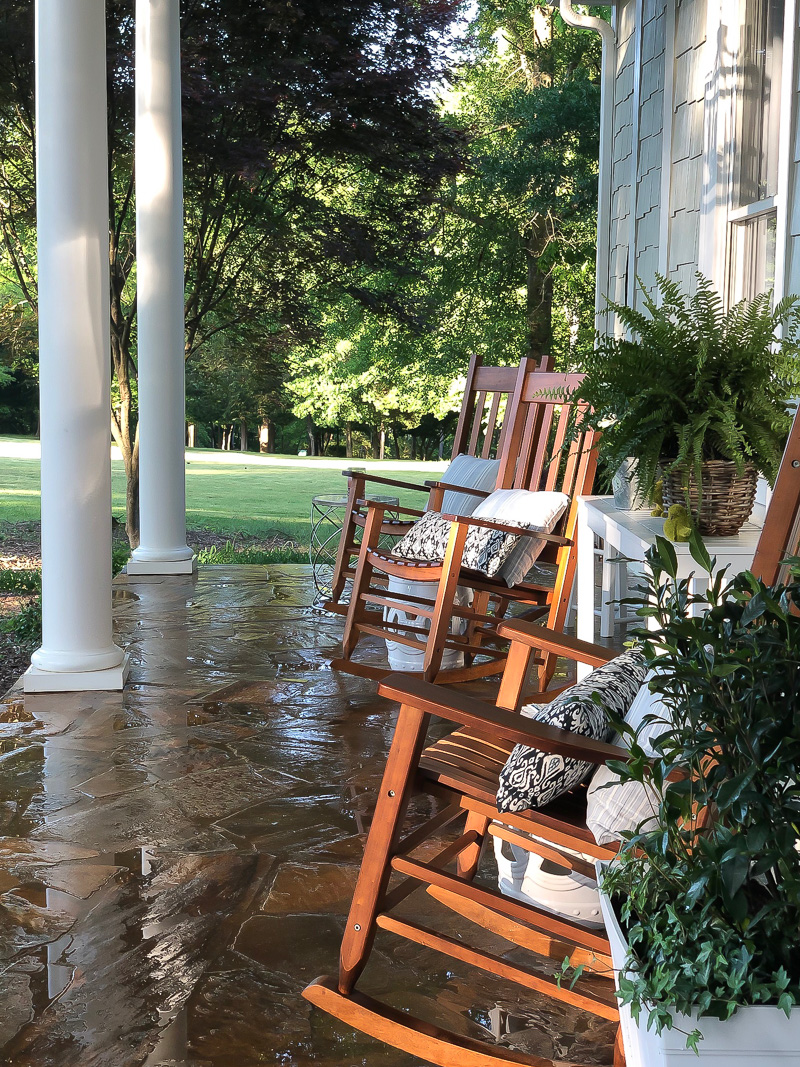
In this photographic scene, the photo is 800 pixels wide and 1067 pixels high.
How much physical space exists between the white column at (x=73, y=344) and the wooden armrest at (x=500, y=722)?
2.06 metres

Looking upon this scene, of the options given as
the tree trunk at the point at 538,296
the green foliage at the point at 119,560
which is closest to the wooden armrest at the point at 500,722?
the green foliage at the point at 119,560

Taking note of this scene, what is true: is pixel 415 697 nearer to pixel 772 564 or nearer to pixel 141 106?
pixel 772 564

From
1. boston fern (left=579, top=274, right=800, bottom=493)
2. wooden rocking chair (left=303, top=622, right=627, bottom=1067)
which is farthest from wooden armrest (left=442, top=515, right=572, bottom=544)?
wooden rocking chair (left=303, top=622, right=627, bottom=1067)

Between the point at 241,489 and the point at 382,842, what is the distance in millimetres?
9845

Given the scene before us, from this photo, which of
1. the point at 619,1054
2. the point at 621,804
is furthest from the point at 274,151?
the point at 619,1054

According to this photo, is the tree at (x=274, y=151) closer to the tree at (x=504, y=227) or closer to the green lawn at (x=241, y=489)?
the tree at (x=504, y=227)

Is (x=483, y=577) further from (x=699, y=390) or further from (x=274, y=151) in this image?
(x=274, y=151)

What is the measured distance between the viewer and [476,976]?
179 cm

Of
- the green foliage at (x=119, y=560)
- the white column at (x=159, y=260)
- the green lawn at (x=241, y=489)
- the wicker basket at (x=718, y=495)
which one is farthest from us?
the green lawn at (x=241, y=489)

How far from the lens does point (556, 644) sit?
6.14 ft

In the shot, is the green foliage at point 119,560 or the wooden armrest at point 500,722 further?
the green foliage at point 119,560

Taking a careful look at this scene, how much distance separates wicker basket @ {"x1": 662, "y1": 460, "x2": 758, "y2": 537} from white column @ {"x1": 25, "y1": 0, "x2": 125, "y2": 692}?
198cm

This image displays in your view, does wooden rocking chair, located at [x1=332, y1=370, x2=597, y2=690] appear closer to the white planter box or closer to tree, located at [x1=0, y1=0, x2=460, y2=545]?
the white planter box

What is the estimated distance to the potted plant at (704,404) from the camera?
82.0 inches
